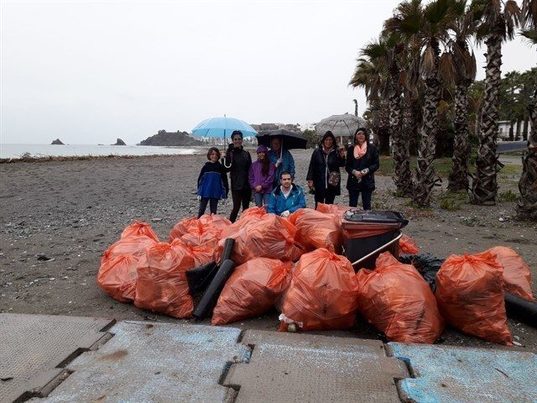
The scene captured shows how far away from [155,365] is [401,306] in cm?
181

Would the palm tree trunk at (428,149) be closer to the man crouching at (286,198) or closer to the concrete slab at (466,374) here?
the man crouching at (286,198)

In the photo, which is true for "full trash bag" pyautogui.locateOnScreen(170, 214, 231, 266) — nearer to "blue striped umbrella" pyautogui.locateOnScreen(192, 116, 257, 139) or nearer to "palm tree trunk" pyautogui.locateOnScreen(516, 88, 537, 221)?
"blue striped umbrella" pyautogui.locateOnScreen(192, 116, 257, 139)

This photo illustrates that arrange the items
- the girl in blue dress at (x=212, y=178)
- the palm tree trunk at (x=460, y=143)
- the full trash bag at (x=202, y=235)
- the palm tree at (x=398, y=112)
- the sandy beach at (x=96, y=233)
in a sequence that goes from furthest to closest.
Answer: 1. the palm tree at (x=398, y=112)
2. the palm tree trunk at (x=460, y=143)
3. the girl in blue dress at (x=212, y=178)
4. the full trash bag at (x=202, y=235)
5. the sandy beach at (x=96, y=233)

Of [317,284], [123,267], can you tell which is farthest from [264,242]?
[123,267]

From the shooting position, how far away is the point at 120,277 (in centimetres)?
418

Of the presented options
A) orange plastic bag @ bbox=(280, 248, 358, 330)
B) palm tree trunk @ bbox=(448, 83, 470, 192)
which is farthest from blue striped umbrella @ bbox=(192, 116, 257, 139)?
palm tree trunk @ bbox=(448, 83, 470, 192)

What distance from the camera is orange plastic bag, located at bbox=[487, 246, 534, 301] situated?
3.88 metres

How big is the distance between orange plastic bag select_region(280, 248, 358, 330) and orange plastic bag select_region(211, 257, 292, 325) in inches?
9.1

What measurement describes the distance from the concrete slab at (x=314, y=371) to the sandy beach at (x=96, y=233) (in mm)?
455

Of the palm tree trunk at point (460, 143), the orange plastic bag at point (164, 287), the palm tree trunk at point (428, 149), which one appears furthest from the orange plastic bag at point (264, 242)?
the palm tree trunk at point (460, 143)

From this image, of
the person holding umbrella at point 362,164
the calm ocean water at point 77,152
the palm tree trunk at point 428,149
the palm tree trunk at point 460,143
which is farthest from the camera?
the calm ocean water at point 77,152

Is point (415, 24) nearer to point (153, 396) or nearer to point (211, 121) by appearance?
point (211, 121)

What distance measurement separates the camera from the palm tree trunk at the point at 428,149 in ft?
32.3

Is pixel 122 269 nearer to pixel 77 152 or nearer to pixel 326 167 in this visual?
pixel 326 167
